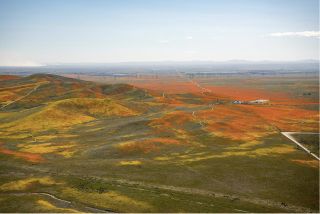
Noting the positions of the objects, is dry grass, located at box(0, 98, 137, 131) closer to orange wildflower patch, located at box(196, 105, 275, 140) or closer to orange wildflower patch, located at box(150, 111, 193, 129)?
orange wildflower patch, located at box(150, 111, 193, 129)

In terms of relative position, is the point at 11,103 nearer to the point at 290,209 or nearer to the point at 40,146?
the point at 40,146

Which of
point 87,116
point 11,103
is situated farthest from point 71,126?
point 11,103

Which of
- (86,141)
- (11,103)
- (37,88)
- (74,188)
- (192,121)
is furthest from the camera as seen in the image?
(37,88)

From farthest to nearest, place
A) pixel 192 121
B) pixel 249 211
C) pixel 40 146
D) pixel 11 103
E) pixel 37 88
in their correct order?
pixel 37 88
pixel 11 103
pixel 192 121
pixel 40 146
pixel 249 211

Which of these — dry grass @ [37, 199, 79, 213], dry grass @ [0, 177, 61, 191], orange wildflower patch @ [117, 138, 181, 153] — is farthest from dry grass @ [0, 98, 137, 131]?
dry grass @ [37, 199, 79, 213]

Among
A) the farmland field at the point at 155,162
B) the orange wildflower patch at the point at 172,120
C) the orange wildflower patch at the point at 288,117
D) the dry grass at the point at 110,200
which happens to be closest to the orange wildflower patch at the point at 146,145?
the farmland field at the point at 155,162

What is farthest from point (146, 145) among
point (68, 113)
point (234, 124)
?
point (68, 113)

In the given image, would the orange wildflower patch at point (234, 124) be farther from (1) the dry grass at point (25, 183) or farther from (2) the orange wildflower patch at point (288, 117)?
(1) the dry grass at point (25, 183)
